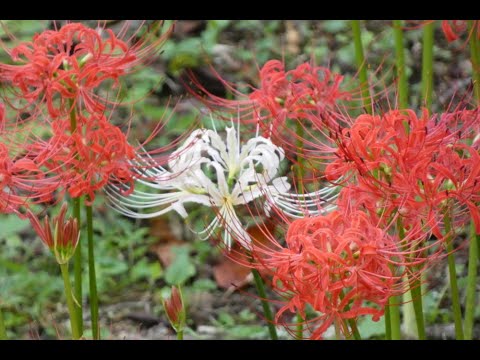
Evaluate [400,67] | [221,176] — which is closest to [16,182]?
[221,176]

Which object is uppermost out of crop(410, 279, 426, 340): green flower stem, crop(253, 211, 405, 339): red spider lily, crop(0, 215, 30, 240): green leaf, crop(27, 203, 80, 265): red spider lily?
crop(0, 215, 30, 240): green leaf

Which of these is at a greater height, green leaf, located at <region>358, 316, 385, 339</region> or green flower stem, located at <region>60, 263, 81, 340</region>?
green flower stem, located at <region>60, 263, 81, 340</region>

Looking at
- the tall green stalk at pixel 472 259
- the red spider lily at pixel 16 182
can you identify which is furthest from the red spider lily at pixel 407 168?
the red spider lily at pixel 16 182

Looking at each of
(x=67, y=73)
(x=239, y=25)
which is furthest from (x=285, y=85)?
(x=239, y=25)

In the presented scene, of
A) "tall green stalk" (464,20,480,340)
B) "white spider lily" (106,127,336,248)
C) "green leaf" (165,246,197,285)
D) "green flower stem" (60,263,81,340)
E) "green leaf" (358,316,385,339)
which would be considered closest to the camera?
"green flower stem" (60,263,81,340)

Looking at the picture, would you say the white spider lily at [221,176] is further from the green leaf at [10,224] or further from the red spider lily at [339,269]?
the green leaf at [10,224]

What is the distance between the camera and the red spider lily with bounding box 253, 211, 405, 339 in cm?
99

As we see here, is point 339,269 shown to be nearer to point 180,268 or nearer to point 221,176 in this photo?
point 221,176

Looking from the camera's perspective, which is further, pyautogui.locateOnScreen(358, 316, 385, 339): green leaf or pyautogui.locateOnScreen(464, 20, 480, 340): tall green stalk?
pyautogui.locateOnScreen(358, 316, 385, 339): green leaf

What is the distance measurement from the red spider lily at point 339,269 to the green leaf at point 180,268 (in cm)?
123

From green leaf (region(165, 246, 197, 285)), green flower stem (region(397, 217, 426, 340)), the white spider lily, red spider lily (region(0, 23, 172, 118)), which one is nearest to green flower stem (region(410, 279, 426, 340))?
green flower stem (region(397, 217, 426, 340))

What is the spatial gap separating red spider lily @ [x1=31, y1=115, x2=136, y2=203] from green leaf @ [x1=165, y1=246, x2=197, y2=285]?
3.48 feet

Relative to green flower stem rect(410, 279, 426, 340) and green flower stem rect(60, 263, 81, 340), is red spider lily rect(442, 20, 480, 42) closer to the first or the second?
green flower stem rect(410, 279, 426, 340)
